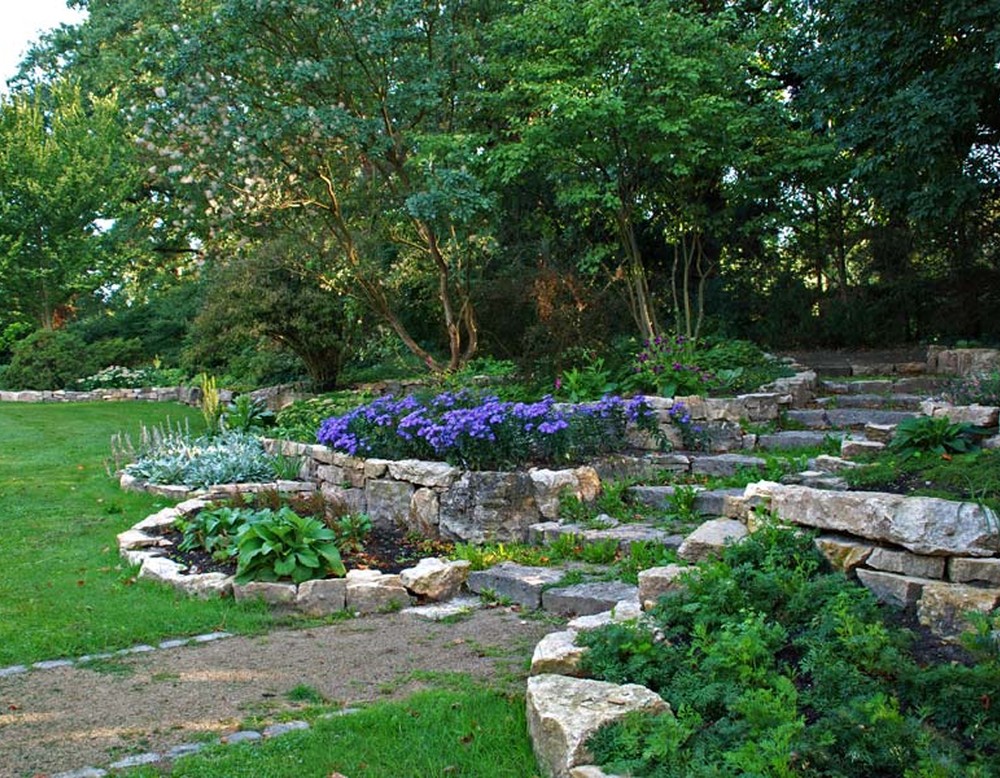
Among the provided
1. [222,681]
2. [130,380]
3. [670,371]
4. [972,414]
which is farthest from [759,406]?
[130,380]

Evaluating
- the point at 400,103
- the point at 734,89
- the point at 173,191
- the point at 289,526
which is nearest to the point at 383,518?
the point at 289,526

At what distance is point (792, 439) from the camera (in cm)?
708

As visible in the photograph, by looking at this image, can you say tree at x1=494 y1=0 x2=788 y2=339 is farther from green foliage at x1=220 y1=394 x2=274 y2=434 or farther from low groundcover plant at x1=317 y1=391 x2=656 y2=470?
green foliage at x1=220 y1=394 x2=274 y2=434

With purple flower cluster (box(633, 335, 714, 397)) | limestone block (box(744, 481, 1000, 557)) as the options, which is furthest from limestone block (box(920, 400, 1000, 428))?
purple flower cluster (box(633, 335, 714, 397))

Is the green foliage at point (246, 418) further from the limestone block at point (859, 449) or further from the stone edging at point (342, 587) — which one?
the limestone block at point (859, 449)

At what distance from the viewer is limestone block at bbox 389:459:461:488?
6.26m

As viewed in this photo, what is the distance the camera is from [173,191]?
19.4 m

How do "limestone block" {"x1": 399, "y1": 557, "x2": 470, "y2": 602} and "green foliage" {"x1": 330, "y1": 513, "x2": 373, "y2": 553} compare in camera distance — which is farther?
"green foliage" {"x1": 330, "y1": 513, "x2": 373, "y2": 553}

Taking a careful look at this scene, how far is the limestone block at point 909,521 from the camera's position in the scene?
11.3ft

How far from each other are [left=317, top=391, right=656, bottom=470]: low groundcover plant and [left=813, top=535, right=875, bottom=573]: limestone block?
2.77 m

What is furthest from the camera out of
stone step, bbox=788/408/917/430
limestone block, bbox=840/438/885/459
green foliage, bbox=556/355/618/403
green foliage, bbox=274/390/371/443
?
green foliage, bbox=274/390/371/443

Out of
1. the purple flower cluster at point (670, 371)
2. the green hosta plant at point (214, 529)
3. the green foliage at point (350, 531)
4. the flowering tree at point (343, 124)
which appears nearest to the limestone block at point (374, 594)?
the green foliage at point (350, 531)

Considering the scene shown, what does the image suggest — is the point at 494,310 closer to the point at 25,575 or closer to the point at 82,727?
the point at 25,575

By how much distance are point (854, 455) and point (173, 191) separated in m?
17.1
